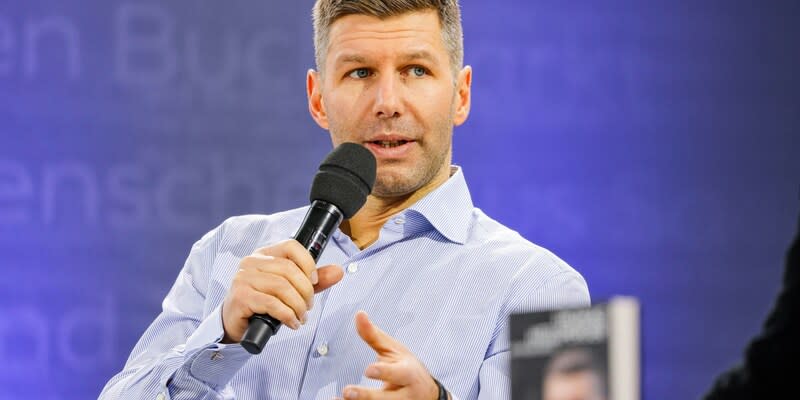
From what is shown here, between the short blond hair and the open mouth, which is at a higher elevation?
the short blond hair

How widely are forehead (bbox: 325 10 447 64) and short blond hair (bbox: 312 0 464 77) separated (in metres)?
0.01

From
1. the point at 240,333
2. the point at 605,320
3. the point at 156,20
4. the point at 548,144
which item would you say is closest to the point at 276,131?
the point at 156,20

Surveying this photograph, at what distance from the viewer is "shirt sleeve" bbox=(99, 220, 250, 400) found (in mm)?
1726

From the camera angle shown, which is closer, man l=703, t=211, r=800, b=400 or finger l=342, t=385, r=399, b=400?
man l=703, t=211, r=800, b=400

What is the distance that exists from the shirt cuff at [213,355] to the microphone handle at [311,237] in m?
0.17

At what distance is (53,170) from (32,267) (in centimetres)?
31

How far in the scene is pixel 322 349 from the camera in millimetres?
1895

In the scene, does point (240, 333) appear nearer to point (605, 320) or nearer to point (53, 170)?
point (605, 320)

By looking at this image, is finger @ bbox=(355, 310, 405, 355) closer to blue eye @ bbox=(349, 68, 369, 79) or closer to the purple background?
blue eye @ bbox=(349, 68, 369, 79)

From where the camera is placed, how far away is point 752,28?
3.41 m

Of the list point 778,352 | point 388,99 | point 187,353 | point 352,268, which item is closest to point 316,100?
point 388,99

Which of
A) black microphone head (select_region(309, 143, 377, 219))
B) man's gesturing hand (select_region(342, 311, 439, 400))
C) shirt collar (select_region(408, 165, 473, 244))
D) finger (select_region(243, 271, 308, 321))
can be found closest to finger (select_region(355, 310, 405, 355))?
man's gesturing hand (select_region(342, 311, 439, 400))

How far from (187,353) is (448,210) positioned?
57 centimetres

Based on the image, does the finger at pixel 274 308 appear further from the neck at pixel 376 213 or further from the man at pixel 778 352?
the man at pixel 778 352
